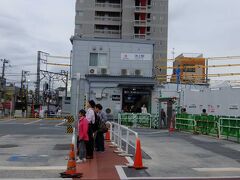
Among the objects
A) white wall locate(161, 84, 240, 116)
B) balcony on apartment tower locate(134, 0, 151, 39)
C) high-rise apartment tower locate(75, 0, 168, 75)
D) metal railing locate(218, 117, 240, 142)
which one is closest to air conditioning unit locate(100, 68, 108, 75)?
white wall locate(161, 84, 240, 116)

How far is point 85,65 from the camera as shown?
42.8 meters

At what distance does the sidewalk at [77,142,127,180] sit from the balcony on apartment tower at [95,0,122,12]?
2795 inches

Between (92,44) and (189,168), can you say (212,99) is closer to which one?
(92,44)

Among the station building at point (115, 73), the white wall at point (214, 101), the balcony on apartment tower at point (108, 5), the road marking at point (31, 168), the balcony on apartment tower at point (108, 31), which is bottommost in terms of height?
the road marking at point (31, 168)

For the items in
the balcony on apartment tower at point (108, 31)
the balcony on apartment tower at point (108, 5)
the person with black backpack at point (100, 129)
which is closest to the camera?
the person with black backpack at point (100, 129)

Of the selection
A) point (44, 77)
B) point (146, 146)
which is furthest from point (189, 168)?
point (44, 77)

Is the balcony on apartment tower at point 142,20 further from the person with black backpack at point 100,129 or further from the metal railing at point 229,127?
the person with black backpack at point 100,129

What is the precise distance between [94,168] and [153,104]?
3141cm

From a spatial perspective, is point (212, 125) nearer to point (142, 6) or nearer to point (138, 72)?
point (138, 72)

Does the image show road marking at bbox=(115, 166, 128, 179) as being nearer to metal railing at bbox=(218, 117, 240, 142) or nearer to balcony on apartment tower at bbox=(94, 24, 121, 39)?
metal railing at bbox=(218, 117, 240, 142)

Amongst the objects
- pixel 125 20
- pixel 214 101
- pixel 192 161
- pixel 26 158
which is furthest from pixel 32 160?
pixel 125 20

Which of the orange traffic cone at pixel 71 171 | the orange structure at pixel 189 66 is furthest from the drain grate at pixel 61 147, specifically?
the orange structure at pixel 189 66

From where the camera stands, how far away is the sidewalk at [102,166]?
10.6 meters

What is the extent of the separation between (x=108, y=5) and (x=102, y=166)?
7475 cm
